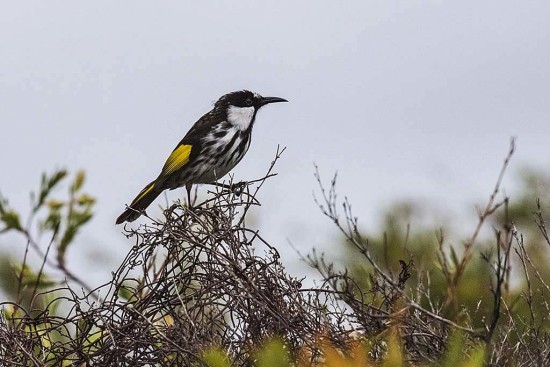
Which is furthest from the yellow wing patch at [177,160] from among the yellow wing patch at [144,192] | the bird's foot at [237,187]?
the bird's foot at [237,187]

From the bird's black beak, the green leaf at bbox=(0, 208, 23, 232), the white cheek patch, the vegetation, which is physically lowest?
the vegetation

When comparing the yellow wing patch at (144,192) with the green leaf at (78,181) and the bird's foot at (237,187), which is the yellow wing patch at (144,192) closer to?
the green leaf at (78,181)

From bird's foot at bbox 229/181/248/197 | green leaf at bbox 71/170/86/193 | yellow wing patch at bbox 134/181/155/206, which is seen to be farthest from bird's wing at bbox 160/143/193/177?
bird's foot at bbox 229/181/248/197

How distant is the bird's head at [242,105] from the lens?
28.8 ft

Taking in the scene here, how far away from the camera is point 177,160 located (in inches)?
331

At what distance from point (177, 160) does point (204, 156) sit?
0.61 ft

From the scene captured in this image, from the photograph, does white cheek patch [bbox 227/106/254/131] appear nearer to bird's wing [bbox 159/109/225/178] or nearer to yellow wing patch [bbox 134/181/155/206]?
bird's wing [bbox 159/109/225/178]

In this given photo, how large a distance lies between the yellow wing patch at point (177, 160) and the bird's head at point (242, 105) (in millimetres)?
445

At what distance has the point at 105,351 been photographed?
16.2 ft

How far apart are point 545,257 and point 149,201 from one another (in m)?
2.95

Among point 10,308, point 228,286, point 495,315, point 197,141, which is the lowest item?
point 495,315

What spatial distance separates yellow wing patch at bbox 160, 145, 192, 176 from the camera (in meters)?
8.37

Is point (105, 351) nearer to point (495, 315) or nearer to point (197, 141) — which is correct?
point (495, 315)

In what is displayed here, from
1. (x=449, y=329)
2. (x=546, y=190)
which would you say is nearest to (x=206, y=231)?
(x=449, y=329)
